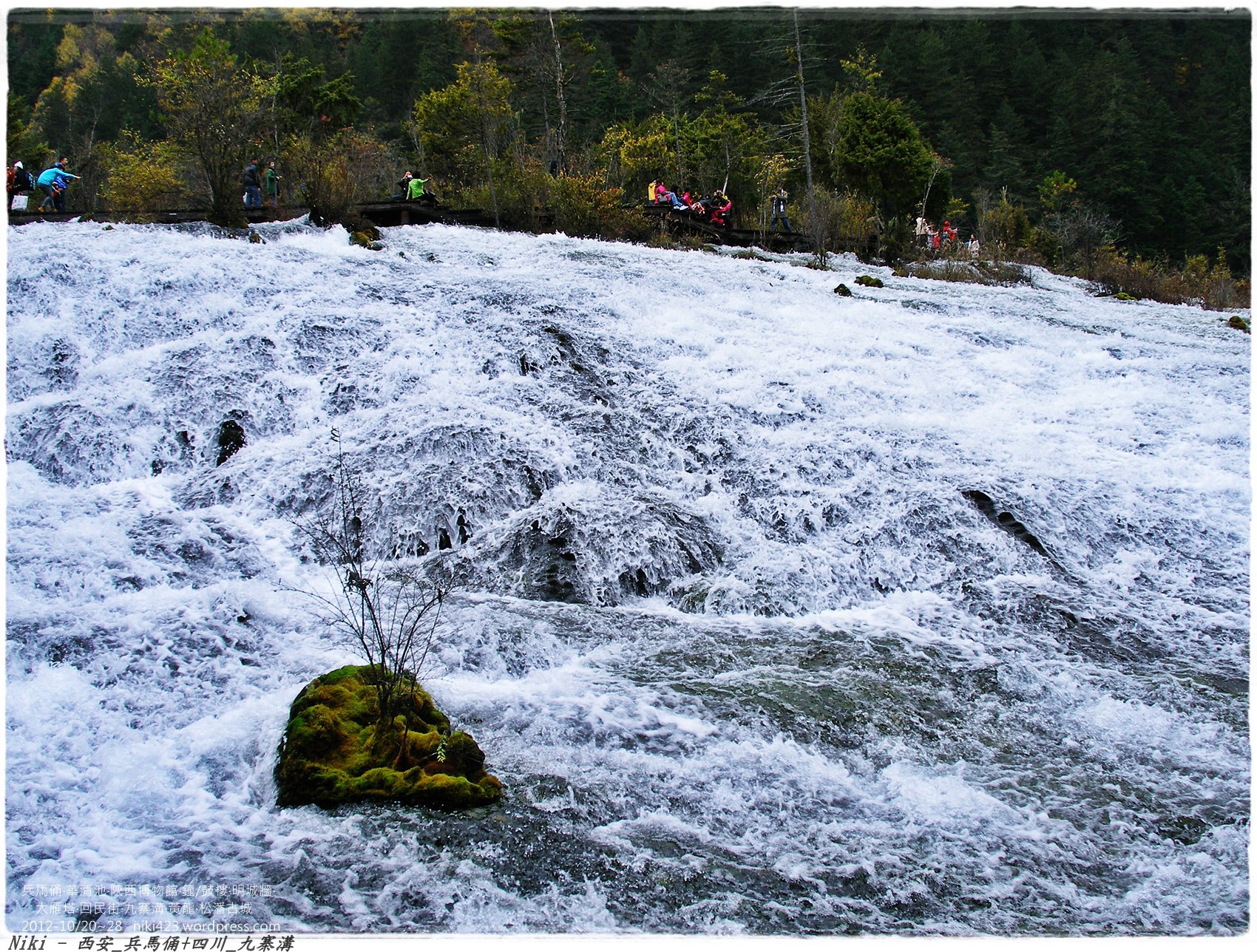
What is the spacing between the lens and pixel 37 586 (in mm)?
4980

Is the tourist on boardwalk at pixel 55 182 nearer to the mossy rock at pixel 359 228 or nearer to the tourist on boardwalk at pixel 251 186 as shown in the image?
the tourist on boardwalk at pixel 251 186

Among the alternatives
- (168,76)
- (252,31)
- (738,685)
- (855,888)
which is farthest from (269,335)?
(252,31)

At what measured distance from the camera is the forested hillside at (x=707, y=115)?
61.6ft

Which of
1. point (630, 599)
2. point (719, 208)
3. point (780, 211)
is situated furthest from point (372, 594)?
point (780, 211)

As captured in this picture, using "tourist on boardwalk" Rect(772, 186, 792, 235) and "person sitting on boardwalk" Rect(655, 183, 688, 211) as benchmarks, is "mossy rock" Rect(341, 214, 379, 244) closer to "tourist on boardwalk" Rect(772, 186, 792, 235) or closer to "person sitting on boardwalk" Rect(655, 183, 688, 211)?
"person sitting on boardwalk" Rect(655, 183, 688, 211)

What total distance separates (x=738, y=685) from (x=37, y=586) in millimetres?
3933

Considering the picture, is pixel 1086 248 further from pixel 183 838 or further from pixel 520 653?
pixel 183 838

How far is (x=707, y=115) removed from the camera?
1193 inches

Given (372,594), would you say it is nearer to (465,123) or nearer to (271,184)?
(271,184)

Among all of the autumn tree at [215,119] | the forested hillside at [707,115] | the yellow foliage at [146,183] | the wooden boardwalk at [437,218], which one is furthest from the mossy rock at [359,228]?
the yellow foliage at [146,183]

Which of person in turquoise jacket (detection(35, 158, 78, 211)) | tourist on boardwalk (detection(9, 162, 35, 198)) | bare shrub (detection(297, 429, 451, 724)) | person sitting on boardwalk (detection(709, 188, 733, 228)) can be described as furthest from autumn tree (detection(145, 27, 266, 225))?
person sitting on boardwalk (detection(709, 188, 733, 228))

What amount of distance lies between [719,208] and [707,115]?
12.1 m

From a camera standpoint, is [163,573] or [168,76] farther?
[168,76]

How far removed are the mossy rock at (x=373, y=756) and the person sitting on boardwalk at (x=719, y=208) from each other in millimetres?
16454
